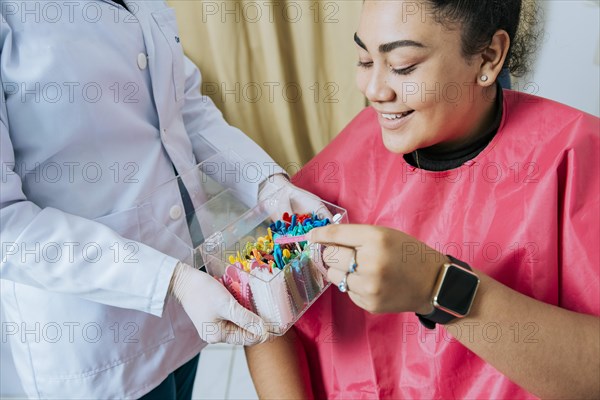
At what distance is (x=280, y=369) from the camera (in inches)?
43.0

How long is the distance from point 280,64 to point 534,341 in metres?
1.07

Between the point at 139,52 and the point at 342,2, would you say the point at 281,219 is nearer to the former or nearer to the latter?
the point at 139,52

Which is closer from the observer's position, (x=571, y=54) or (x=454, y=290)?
(x=454, y=290)

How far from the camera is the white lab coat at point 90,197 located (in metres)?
0.91

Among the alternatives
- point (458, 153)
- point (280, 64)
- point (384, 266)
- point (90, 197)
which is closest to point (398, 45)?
point (458, 153)

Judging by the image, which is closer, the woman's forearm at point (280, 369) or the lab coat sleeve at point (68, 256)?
the lab coat sleeve at point (68, 256)

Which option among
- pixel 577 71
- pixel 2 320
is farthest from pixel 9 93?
pixel 577 71

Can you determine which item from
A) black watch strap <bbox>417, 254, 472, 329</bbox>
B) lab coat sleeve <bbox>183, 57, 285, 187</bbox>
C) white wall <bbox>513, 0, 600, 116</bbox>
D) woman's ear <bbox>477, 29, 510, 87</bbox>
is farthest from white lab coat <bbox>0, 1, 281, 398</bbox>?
white wall <bbox>513, 0, 600, 116</bbox>

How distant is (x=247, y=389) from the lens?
1945 mm

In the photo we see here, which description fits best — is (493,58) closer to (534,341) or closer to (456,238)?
(456,238)

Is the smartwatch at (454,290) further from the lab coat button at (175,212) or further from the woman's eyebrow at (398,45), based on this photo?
the lab coat button at (175,212)

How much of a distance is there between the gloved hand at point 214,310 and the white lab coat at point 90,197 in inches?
0.8

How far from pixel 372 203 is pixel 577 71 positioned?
0.63m

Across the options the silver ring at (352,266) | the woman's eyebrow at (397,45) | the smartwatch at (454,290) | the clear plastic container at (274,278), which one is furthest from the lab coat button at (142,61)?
the smartwatch at (454,290)
